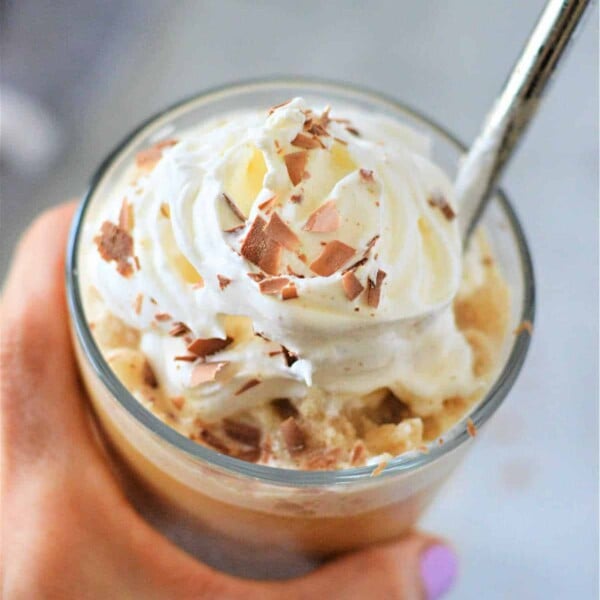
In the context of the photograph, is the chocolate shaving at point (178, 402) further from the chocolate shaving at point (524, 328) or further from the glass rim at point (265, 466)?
the chocolate shaving at point (524, 328)

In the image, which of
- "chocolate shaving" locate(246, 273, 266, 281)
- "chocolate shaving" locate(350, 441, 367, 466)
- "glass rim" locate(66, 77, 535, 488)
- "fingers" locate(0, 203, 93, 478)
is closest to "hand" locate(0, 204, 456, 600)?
"fingers" locate(0, 203, 93, 478)

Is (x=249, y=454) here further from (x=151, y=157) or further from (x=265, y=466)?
(x=151, y=157)

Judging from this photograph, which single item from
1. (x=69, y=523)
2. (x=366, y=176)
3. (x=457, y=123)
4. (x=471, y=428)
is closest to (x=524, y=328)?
(x=471, y=428)

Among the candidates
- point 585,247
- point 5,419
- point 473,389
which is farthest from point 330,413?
point 585,247

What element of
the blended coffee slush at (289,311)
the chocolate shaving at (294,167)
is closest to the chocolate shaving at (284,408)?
the blended coffee slush at (289,311)

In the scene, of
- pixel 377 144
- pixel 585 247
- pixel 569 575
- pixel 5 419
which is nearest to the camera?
pixel 377 144

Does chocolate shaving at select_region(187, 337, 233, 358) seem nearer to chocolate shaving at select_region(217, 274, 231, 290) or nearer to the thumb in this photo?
chocolate shaving at select_region(217, 274, 231, 290)

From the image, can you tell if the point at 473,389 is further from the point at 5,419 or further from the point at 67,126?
the point at 67,126
